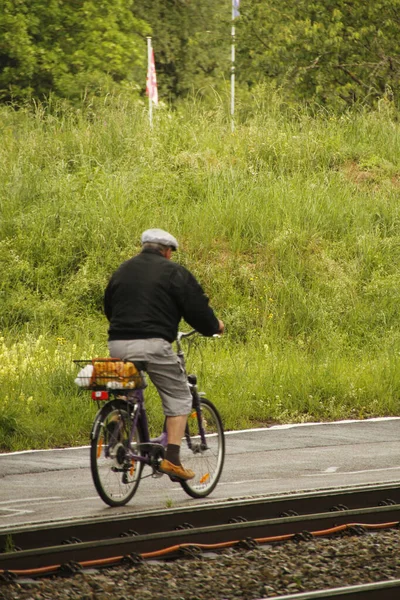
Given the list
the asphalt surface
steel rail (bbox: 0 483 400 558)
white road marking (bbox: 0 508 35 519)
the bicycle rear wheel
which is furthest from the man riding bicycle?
white road marking (bbox: 0 508 35 519)

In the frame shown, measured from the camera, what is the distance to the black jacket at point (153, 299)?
8555mm

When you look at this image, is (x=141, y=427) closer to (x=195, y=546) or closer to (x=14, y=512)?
(x=14, y=512)

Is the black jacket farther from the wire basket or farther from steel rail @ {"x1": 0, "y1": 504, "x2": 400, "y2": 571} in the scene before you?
steel rail @ {"x1": 0, "y1": 504, "x2": 400, "y2": 571}

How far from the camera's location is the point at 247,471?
10.7 meters

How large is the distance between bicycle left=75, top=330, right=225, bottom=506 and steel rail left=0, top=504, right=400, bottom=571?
34.1 inches

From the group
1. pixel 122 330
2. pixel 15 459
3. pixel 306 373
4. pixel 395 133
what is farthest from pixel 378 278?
pixel 122 330

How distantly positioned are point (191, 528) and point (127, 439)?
1.07 m

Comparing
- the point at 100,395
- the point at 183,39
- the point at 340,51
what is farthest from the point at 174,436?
the point at 183,39

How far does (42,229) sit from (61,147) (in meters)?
3.35

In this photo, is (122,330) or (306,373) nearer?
(122,330)

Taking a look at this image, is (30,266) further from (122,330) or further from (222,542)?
(222,542)

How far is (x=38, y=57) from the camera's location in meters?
41.0

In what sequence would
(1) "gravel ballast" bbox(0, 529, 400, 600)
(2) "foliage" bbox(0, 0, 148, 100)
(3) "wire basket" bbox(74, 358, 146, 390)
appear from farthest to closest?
(2) "foliage" bbox(0, 0, 148, 100)
(3) "wire basket" bbox(74, 358, 146, 390)
(1) "gravel ballast" bbox(0, 529, 400, 600)

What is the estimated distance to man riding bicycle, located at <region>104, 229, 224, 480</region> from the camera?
337 inches
